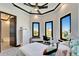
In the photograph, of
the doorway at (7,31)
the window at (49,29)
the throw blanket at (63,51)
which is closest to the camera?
the throw blanket at (63,51)

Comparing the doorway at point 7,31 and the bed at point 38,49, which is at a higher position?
the doorway at point 7,31

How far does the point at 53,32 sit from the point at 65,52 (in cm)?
41

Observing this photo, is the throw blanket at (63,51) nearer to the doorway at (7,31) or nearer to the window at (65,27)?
the window at (65,27)

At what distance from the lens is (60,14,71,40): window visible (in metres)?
1.83

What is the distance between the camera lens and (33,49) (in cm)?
180

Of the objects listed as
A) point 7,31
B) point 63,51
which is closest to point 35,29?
point 7,31

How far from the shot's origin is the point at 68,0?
1720 millimetres

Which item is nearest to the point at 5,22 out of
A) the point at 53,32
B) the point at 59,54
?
the point at 53,32

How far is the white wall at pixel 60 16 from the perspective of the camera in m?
1.77

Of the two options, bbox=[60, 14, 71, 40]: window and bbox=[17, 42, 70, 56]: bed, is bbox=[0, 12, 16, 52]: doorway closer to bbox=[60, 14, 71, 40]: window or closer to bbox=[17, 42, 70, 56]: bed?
bbox=[17, 42, 70, 56]: bed

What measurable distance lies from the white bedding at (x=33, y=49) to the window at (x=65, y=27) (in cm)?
35

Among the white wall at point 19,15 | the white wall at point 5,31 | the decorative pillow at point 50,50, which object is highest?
the white wall at point 19,15

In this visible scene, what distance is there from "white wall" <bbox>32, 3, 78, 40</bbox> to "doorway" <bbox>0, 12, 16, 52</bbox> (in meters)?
0.51

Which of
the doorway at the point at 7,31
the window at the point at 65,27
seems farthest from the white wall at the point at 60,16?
the doorway at the point at 7,31
